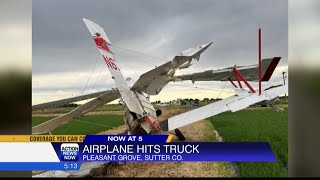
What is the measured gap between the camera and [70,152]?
110 inches

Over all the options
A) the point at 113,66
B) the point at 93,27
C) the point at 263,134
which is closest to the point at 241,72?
the point at 263,134

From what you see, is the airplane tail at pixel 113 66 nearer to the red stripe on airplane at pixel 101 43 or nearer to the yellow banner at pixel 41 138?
the red stripe on airplane at pixel 101 43

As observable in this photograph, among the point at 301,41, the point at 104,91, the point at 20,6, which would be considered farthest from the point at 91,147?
the point at 301,41

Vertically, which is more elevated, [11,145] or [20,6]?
[20,6]

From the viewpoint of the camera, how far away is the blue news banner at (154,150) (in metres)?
2.71

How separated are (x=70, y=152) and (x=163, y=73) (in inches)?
38.9

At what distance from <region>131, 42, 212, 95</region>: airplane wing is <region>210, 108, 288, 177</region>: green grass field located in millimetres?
642

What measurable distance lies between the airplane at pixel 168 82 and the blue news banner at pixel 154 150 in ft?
1.04

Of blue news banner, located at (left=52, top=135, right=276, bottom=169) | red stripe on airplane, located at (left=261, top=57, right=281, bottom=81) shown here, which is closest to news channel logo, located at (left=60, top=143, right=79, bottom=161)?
blue news banner, located at (left=52, top=135, right=276, bottom=169)

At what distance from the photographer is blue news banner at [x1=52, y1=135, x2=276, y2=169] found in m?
2.71

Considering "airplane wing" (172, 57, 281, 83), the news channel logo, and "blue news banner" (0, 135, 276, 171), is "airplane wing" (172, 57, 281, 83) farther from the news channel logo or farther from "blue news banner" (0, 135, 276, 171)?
the news channel logo

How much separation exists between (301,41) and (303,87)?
29 centimetres

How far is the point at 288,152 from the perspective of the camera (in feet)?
9.04

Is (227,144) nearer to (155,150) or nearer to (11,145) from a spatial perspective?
(155,150)
